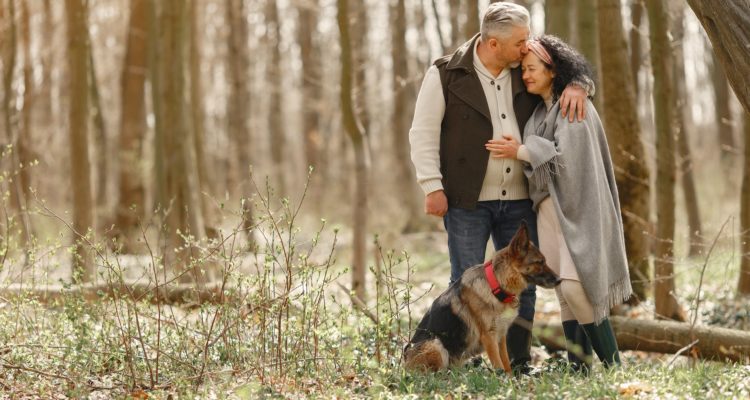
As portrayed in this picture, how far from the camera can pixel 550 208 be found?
553 centimetres

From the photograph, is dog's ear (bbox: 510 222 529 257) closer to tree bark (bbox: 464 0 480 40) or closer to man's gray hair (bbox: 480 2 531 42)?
man's gray hair (bbox: 480 2 531 42)

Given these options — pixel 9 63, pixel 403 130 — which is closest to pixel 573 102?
pixel 9 63

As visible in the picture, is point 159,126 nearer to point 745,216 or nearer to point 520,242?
point 520,242

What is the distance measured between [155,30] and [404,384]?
9.71 meters

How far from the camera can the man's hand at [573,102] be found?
527 centimetres

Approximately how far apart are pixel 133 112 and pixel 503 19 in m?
15.1

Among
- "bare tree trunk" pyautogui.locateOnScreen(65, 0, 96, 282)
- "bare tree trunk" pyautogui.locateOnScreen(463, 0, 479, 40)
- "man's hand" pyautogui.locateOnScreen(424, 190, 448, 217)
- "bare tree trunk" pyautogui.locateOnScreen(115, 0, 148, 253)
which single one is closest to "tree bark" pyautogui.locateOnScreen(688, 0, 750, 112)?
"man's hand" pyautogui.locateOnScreen(424, 190, 448, 217)

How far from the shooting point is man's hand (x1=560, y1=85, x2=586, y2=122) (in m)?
5.27

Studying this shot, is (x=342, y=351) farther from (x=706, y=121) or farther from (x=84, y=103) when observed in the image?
(x=706, y=121)

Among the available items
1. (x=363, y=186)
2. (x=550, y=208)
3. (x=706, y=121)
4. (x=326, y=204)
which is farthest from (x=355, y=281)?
(x=706, y=121)

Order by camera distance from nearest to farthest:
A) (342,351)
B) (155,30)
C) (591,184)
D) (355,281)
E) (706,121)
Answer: (591,184)
(342,351)
(355,281)
(155,30)
(706,121)

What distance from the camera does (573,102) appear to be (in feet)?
17.3

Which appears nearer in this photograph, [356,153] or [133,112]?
[356,153]

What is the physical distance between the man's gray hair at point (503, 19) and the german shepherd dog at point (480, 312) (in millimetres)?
1384
